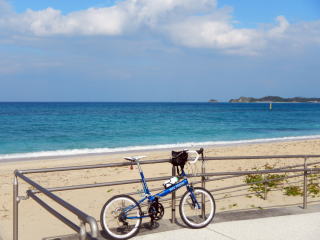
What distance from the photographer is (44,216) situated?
291 inches

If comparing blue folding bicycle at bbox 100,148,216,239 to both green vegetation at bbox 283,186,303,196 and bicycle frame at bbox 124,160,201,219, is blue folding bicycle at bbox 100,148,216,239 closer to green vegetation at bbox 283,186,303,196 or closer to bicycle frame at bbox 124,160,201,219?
bicycle frame at bbox 124,160,201,219

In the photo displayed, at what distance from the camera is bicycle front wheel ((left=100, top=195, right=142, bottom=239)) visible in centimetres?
422

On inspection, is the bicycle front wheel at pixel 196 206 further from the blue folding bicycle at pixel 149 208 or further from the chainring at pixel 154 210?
the chainring at pixel 154 210

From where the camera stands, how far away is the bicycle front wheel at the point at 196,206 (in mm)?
4594

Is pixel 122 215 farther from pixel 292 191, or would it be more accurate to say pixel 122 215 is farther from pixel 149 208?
pixel 292 191

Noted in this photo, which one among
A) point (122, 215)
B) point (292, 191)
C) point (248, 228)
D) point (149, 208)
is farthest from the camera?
point (292, 191)

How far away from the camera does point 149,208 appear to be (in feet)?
14.6

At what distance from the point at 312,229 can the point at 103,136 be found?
28.8 meters

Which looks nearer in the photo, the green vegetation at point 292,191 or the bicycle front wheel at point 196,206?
the bicycle front wheel at point 196,206

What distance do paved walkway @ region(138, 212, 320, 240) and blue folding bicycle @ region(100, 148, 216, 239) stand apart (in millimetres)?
160

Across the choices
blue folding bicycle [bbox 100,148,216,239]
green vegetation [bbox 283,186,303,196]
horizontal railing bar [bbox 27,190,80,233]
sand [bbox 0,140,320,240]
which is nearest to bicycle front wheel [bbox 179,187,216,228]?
blue folding bicycle [bbox 100,148,216,239]

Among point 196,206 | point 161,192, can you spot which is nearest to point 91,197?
point 196,206

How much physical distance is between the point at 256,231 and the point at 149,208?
128 centimetres

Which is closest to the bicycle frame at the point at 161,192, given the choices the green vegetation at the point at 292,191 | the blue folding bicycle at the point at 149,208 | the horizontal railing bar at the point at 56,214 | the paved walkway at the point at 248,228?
the blue folding bicycle at the point at 149,208
